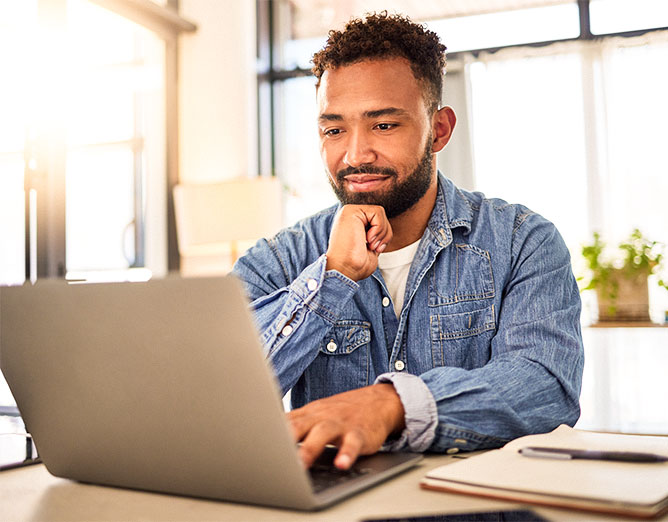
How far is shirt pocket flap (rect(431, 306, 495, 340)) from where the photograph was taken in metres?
1.24

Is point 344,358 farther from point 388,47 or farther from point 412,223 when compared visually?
point 388,47

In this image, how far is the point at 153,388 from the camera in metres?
0.62

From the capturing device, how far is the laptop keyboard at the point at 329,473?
2.08ft

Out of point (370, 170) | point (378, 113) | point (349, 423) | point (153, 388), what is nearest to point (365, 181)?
point (370, 170)

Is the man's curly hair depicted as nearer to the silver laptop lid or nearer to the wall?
the silver laptop lid

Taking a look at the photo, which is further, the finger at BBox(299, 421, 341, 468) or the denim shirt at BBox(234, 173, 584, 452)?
the denim shirt at BBox(234, 173, 584, 452)

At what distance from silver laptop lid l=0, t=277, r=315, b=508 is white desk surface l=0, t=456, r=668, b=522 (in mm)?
12

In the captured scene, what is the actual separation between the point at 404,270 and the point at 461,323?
17cm

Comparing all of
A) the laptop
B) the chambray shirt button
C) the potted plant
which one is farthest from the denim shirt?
the potted plant

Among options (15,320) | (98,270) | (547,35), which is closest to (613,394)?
(547,35)

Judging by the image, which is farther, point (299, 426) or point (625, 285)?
point (625, 285)

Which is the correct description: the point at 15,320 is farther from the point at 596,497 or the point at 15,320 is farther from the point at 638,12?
the point at 638,12

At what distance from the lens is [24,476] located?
2.57ft

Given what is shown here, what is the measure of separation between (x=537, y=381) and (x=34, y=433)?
2.15 feet
